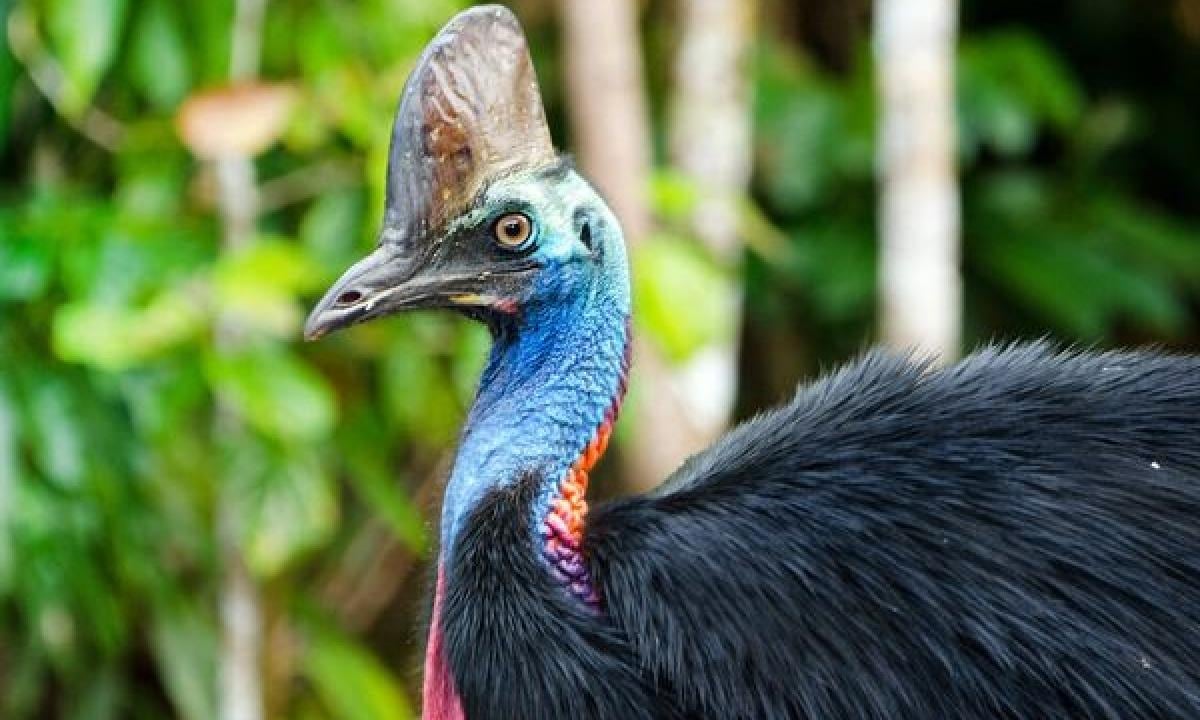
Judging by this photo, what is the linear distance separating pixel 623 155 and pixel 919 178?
0.63m

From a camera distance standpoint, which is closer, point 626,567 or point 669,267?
point 626,567

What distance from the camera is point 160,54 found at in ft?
12.7

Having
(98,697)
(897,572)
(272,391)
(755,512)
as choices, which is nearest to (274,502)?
(272,391)

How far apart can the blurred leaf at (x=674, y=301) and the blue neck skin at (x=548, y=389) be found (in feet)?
4.02

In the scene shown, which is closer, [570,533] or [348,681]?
[570,533]

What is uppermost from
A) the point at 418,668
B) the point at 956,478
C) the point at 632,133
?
the point at 632,133

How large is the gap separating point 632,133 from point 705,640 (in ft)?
6.36

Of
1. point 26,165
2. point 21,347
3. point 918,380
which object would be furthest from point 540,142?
point 26,165

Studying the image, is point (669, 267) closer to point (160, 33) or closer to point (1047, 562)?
point (160, 33)

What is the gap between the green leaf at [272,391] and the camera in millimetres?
3535

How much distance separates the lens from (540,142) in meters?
2.34

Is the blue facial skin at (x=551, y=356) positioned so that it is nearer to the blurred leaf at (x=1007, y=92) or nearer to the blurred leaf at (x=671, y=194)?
the blurred leaf at (x=671, y=194)

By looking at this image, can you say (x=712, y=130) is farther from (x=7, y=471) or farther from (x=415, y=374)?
(x=7, y=471)

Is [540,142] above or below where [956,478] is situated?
above
